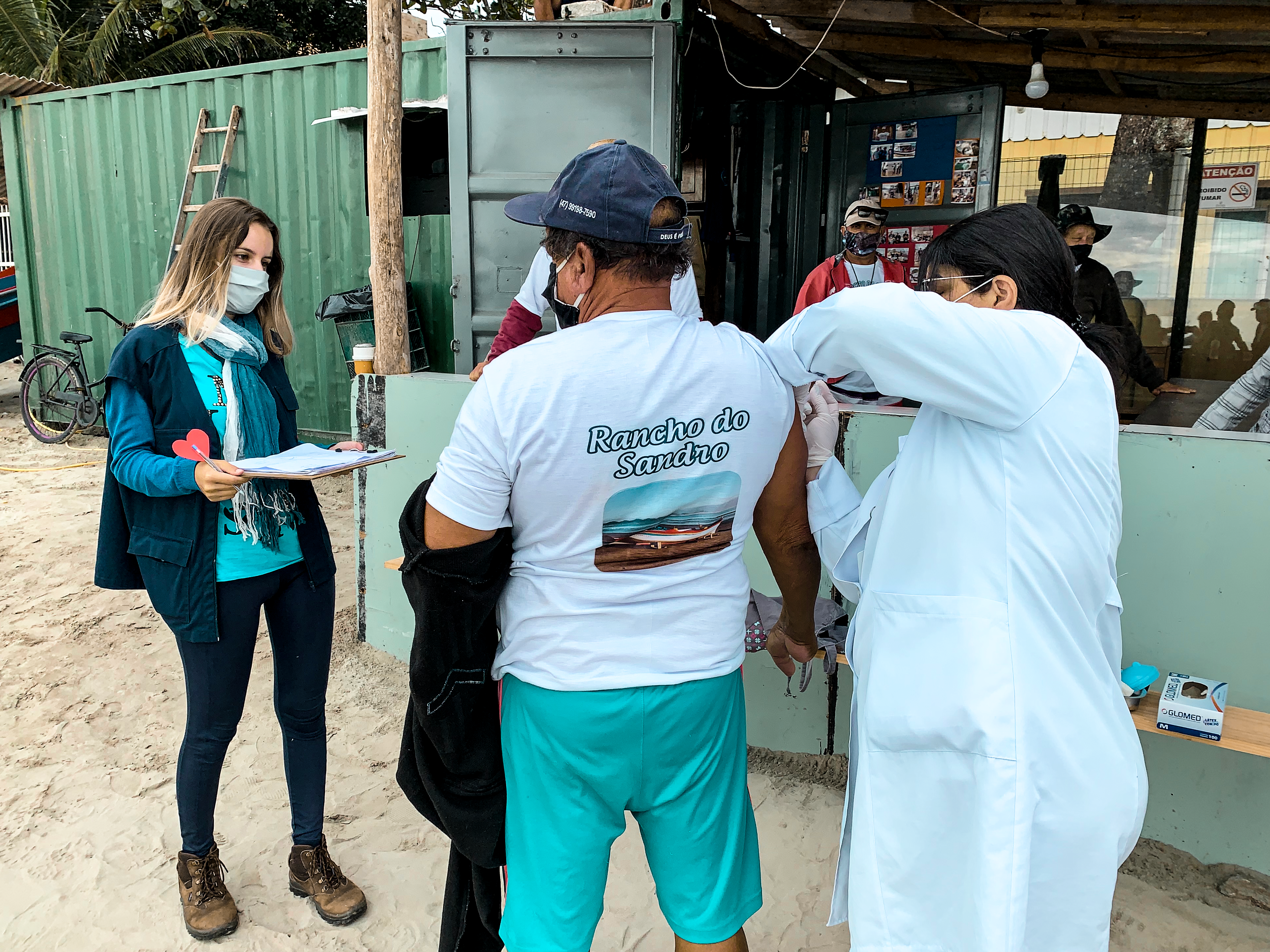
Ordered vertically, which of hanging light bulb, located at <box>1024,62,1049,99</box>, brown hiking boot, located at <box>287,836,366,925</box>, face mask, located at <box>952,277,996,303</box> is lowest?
brown hiking boot, located at <box>287,836,366,925</box>

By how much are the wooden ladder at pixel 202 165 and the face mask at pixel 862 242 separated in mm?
5420

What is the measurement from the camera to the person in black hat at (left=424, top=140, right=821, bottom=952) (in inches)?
54.4

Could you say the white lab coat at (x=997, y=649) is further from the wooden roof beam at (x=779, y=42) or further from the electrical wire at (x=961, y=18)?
the wooden roof beam at (x=779, y=42)

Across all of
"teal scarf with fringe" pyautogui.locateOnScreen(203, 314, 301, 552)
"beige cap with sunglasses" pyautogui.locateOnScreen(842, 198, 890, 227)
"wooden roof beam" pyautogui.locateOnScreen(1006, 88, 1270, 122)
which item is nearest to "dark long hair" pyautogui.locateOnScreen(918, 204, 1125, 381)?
"teal scarf with fringe" pyautogui.locateOnScreen(203, 314, 301, 552)

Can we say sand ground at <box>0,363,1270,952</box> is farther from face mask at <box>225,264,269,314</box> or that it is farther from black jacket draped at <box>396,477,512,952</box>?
face mask at <box>225,264,269,314</box>

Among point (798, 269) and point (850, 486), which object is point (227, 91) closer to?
point (798, 269)

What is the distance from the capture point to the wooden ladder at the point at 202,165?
7617 mm

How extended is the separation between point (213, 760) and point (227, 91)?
23.1 feet

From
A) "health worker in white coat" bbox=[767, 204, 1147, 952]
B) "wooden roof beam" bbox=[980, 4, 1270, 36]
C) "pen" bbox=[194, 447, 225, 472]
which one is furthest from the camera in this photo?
"wooden roof beam" bbox=[980, 4, 1270, 36]

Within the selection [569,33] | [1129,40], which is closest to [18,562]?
[569,33]

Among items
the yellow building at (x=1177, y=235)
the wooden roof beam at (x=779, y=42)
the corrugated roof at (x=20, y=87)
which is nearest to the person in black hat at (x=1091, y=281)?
the yellow building at (x=1177, y=235)

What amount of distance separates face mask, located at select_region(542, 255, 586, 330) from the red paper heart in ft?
3.22

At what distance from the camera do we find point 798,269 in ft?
23.5

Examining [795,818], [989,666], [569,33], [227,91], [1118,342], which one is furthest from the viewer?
[227,91]
